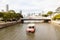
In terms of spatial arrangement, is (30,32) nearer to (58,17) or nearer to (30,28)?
(30,28)

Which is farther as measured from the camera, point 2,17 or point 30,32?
point 2,17

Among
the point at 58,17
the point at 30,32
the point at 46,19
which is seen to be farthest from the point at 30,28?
the point at 46,19

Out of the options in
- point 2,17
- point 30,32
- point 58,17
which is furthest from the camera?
point 58,17

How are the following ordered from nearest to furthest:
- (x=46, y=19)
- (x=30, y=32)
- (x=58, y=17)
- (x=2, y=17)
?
1. (x=30, y=32)
2. (x=2, y=17)
3. (x=58, y=17)
4. (x=46, y=19)

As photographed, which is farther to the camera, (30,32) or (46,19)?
(46,19)

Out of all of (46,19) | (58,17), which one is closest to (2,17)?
(58,17)

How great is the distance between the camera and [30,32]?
47.2 metres

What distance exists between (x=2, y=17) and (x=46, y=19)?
51552mm

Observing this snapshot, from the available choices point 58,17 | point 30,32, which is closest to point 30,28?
point 30,32

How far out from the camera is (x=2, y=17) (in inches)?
3964

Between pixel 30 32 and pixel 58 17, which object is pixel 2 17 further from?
pixel 30 32

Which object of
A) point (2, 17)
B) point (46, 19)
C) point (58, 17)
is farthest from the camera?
point (46, 19)

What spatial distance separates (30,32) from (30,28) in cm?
90

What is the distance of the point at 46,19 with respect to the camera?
146 metres
